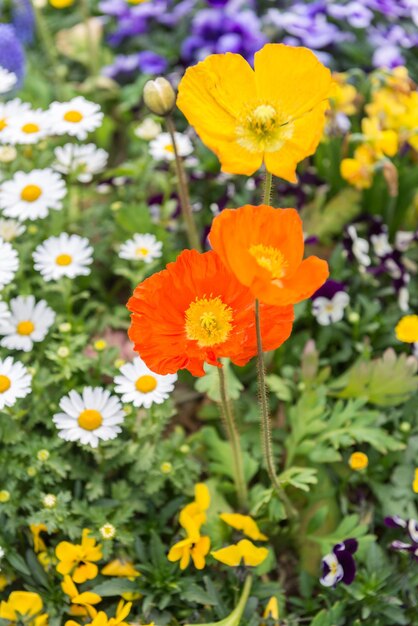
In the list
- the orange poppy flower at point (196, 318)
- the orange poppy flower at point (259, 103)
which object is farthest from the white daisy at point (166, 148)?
the orange poppy flower at point (196, 318)

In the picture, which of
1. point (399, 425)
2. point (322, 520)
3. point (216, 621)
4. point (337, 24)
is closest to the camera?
point (216, 621)

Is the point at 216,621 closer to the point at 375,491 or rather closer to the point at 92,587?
the point at 92,587

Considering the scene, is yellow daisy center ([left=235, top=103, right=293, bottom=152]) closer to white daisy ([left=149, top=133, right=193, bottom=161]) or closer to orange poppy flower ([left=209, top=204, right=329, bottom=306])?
orange poppy flower ([left=209, top=204, right=329, bottom=306])

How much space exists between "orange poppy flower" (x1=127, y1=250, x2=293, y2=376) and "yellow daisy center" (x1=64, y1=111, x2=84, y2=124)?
2.48 feet

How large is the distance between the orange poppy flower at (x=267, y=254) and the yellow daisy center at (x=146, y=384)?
439 millimetres

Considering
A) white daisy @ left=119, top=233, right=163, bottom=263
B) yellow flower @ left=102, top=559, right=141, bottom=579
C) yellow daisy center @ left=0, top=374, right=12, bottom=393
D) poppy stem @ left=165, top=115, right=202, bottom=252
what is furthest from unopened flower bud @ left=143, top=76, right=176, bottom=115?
yellow flower @ left=102, top=559, right=141, bottom=579

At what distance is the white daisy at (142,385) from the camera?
141 cm

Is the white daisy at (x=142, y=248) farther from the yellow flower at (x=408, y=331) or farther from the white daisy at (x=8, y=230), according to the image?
the yellow flower at (x=408, y=331)

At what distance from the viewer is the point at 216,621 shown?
4.75 ft

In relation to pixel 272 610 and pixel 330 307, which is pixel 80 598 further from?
pixel 330 307

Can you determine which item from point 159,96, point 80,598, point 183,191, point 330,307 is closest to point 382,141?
point 330,307

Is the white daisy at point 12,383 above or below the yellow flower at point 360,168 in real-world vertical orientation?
below

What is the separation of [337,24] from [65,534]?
2031mm

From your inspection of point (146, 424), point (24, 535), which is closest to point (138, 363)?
point (146, 424)
